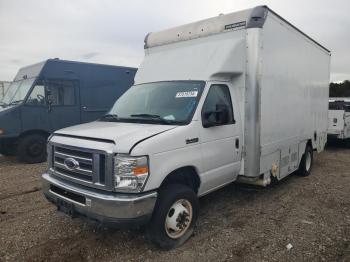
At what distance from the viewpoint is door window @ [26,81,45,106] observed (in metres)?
9.51

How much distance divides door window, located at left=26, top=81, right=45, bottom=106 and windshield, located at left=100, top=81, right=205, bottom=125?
17.6 feet

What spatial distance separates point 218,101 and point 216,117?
1.26 ft

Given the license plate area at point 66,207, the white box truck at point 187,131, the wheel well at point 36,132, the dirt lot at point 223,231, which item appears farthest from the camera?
the wheel well at point 36,132

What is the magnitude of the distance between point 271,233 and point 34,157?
7419 mm

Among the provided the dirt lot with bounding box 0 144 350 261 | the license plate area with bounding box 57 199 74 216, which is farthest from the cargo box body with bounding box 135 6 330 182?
the license plate area with bounding box 57 199 74 216

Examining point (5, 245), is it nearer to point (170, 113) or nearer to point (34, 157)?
point (170, 113)

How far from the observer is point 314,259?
3873 mm

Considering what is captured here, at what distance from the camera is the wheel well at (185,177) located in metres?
4.17

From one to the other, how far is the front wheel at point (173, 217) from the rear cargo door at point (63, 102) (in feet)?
22.9

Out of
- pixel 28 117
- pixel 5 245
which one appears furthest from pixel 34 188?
pixel 28 117

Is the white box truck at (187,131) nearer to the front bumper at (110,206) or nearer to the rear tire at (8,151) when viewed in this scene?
the front bumper at (110,206)

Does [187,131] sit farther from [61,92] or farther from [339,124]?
[339,124]

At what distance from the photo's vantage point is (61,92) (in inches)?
401

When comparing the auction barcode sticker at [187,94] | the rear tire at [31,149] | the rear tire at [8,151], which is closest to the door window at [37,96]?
the rear tire at [31,149]
